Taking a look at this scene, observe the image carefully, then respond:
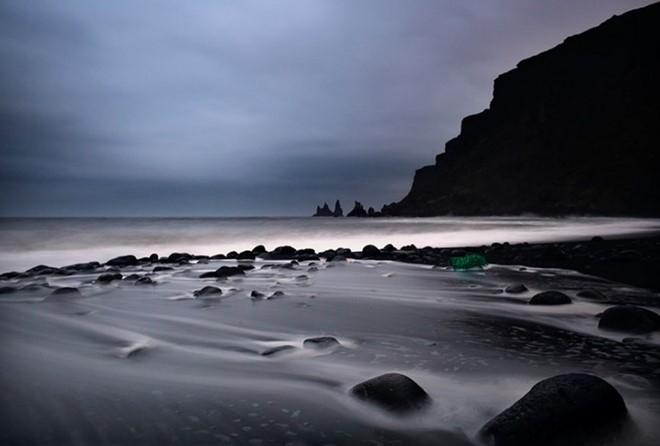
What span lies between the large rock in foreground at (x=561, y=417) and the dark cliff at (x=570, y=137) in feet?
229

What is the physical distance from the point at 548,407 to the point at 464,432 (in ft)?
1.48

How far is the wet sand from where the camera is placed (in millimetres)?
2117

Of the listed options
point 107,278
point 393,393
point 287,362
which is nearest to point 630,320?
point 393,393

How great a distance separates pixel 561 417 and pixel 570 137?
95.5 m

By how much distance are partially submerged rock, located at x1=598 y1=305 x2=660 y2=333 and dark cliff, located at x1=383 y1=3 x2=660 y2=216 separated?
67.2 meters

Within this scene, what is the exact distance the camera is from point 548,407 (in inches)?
78.0

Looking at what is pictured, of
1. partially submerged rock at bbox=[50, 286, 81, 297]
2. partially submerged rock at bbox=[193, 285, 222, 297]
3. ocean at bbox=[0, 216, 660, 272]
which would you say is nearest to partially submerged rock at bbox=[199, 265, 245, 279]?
partially submerged rock at bbox=[193, 285, 222, 297]

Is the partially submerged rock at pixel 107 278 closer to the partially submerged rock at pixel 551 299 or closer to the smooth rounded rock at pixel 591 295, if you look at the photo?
the partially submerged rock at pixel 551 299

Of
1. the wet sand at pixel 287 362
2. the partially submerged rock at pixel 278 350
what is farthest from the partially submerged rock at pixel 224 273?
the partially submerged rock at pixel 278 350

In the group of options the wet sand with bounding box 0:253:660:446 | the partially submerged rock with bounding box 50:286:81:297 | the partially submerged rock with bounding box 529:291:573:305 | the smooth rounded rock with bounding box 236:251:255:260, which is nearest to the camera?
the wet sand with bounding box 0:253:660:446

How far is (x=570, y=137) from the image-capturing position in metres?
80.9

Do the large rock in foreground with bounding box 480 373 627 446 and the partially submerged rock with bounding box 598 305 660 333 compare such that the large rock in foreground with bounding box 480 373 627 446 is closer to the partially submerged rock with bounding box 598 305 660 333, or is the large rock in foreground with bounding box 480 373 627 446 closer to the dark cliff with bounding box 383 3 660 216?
the partially submerged rock with bounding box 598 305 660 333

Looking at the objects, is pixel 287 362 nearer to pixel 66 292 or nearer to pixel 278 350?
pixel 278 350

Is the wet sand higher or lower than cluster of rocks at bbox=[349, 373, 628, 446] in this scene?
lower
